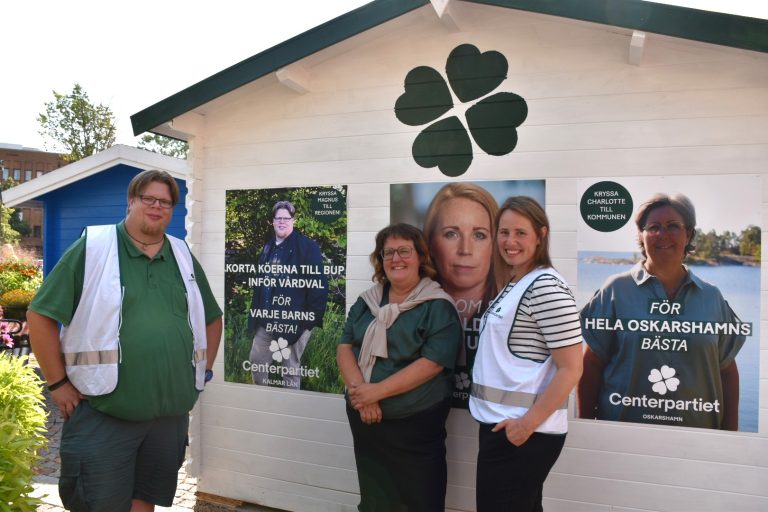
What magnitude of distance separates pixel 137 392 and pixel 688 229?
9.79 feet

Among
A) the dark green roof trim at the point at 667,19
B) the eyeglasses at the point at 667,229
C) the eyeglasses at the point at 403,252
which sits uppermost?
the dark green roof trim at the point at 667,19

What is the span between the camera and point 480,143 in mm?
3477

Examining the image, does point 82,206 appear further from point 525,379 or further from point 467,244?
point 525,379

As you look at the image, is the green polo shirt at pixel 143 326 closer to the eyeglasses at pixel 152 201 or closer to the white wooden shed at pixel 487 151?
the eyeglasses at pixel 152 201

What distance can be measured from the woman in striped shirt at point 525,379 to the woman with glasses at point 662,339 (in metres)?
0.89

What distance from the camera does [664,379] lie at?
10.00 feet

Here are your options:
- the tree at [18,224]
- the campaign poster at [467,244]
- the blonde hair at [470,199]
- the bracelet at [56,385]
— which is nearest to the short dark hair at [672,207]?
the campaign poster at [467,244]

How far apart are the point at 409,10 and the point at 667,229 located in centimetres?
194

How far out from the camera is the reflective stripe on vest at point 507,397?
236 cm

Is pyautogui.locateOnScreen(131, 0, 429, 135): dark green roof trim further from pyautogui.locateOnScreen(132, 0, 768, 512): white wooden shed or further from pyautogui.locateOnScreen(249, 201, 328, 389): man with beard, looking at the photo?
pyautogui.locateOnScreen(249, 201, 328, 389): man with beard

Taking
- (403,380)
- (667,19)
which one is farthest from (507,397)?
(667,19)

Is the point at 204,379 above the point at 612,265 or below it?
below

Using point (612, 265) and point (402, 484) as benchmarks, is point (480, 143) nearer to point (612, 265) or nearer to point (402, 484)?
point (612, 265)

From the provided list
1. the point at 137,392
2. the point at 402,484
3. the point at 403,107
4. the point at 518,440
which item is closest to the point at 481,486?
the point at 518,440
